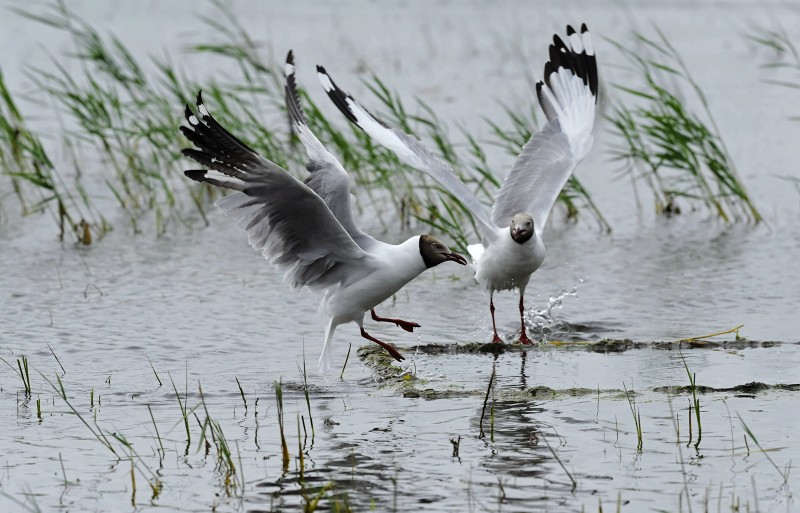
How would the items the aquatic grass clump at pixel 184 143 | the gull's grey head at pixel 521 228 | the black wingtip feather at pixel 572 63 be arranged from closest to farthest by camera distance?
the gull's grey head at pixel 521 228
the black wingtip feather at pixel 572 63
the aquatic grass clump at pixel 184 143

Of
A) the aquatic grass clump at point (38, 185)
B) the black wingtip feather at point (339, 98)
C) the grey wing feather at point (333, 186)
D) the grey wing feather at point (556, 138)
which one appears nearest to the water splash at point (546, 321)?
the grey wing feather at point (556, 138)

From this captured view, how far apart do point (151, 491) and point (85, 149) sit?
10666mm

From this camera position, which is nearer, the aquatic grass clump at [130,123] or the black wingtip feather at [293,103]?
the black wingtip feather at [293,103]

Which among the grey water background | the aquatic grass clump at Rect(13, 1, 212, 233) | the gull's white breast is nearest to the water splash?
the grey water background

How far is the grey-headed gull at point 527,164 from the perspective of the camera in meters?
8.07

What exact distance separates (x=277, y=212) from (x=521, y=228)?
1.75 m

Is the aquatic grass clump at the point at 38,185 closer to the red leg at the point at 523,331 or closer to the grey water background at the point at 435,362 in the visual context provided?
the grey water background at the point at 435,362

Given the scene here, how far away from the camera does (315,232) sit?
22.8ft

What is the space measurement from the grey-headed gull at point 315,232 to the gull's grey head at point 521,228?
0.90 meters

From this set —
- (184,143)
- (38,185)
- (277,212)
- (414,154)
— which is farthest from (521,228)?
(184,143)

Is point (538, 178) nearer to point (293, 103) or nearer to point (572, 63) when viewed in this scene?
point (572, 63)

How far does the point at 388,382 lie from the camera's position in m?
6.92

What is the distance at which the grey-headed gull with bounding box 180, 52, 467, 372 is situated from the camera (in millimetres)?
6406

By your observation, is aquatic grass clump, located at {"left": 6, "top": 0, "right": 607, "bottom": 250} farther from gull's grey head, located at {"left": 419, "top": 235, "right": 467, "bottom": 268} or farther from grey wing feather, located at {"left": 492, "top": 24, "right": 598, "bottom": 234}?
gull's grey head, located at {"left": 419, "top": 235, "right": 467, "bottom": 268}
